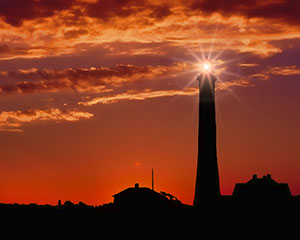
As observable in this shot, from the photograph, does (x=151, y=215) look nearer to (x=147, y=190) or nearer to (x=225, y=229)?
(x=225, y=229)

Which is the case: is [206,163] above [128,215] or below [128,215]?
above

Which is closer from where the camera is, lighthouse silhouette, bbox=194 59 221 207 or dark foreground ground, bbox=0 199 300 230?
dark foreground ground, bbox=0 199 300 230

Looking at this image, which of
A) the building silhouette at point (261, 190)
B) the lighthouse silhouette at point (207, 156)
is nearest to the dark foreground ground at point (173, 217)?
the building silhouette at point (261, 190)

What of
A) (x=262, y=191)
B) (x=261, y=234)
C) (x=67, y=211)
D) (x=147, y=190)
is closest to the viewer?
(x=261, y=234)

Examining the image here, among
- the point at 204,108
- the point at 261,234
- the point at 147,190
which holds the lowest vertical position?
the point at 261,234

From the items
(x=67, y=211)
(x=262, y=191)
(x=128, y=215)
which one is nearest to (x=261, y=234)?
(x=128, y=215)

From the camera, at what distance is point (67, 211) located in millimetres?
30875

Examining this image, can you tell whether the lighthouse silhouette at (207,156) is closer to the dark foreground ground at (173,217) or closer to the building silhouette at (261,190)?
the building silhouette at (261,190)

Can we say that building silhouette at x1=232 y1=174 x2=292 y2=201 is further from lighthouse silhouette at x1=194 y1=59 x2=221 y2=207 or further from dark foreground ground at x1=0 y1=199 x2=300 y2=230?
dark foreground ground at x1=0 y1=199 x2=300 y2=230

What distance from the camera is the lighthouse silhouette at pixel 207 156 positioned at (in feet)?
196

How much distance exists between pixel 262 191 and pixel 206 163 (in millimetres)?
5957

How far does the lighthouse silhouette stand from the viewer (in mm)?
59812

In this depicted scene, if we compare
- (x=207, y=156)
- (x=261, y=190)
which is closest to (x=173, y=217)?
(x=261, y=190)

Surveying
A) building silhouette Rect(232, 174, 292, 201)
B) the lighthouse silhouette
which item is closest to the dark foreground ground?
building silhouette Rect(232, 174, 292, 201)
